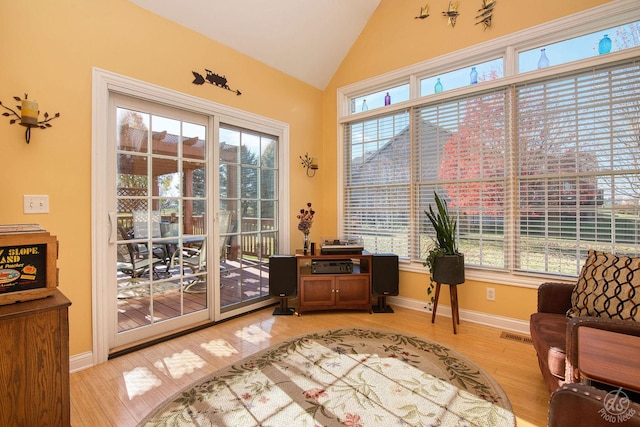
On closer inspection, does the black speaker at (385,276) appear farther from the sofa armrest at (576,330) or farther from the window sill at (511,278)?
the sofa armrest at (576,330)

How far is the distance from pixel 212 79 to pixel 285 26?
3.40 ft

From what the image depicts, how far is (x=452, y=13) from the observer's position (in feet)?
10.3

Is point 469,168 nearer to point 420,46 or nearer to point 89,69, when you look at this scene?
point 420,46

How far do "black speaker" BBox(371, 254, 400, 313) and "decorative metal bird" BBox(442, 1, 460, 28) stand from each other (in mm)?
2591

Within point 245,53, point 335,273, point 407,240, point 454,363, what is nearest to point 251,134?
point 245,53

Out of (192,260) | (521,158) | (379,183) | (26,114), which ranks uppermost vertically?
(26,114)

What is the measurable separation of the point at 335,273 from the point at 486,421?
1.95 meters

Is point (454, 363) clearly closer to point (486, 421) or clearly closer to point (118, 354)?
point (486, 421)

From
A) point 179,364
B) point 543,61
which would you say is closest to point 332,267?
point 179,364

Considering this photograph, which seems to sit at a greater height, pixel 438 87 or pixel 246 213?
pixel 438 87

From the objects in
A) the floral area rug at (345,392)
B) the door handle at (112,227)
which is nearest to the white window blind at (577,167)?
the floral area rug at (345,392)

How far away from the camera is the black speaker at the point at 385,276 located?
3359 mm

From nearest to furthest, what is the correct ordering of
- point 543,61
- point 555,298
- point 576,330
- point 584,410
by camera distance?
1. point 584,410
2. point 576,330
3. point 555,298
4. point 543,61

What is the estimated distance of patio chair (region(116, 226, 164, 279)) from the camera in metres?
2.47
